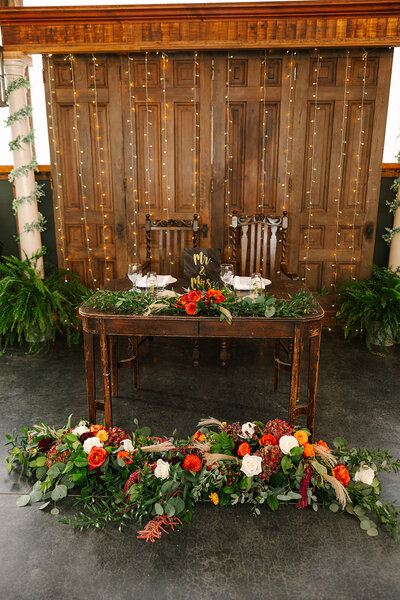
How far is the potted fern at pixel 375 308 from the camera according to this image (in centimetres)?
396

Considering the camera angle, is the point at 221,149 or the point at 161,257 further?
the point at 221,149

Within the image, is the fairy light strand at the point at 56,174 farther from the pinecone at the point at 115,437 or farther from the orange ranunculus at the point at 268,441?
the orange ranunculus at the point at 268,441

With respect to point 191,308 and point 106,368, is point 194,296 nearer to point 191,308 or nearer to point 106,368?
point 191,308

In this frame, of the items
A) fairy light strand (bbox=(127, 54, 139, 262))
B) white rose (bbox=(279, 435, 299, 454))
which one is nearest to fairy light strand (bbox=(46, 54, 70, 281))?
fairy light strand (bbox=(127, 54, 139, 262))

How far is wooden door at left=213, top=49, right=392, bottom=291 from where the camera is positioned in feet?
13.6

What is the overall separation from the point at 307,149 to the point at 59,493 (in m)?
3.60

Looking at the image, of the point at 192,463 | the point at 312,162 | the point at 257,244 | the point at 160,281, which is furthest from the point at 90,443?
the point at 312,162

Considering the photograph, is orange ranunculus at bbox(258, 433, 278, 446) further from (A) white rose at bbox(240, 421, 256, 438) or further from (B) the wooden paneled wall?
(B) the wooden paneled wall

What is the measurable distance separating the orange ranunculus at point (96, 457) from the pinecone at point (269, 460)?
77 centimetres

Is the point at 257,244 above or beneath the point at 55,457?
above

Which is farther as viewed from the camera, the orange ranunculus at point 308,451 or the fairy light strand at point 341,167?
the fairy light strand at point 341,167

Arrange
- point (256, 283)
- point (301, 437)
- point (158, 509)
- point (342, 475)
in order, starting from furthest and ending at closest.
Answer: point (256, 283) < point (301, 437) < point (342, 475) < point (158, 509)

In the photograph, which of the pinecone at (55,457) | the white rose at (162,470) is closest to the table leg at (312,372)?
the white rose at (162,470)

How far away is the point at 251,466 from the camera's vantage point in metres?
2.14
